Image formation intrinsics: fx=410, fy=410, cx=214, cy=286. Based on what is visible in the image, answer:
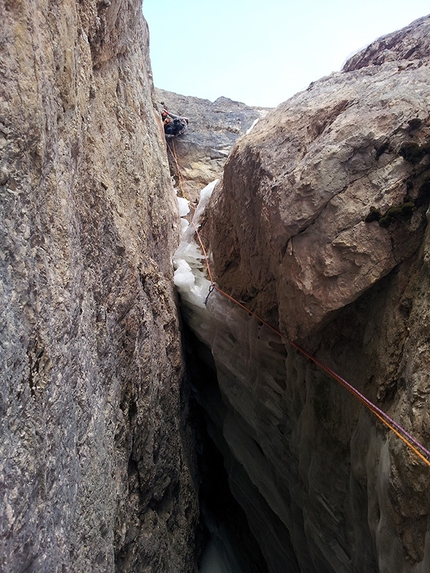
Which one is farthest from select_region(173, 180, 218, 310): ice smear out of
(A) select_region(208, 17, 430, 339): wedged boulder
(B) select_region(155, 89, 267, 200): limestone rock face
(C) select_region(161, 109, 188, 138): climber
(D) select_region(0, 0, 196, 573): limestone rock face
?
(C) select_region(161, 109, 188, 138): climber

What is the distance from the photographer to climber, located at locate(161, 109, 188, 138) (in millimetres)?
6766

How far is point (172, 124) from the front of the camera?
22.4ft

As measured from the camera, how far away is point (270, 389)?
10.3 ft

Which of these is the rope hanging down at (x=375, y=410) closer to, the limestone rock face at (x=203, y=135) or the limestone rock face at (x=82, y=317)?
the limestone rock face at (x=82, y=317)

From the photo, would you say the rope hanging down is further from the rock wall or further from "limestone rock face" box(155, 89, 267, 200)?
"limestone rock face" box(155, 89, 267, 200)

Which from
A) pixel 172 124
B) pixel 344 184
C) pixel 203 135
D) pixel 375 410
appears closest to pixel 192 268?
pixel 344 184

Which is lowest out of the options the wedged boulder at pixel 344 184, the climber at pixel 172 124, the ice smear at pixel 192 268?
the ice smear at pixel 192 268

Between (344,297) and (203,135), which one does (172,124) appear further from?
(344,297)

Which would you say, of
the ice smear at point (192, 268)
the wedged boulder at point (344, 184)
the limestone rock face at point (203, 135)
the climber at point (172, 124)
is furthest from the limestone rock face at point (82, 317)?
the climber at point (172, 124)

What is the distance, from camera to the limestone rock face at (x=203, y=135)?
6621 mm

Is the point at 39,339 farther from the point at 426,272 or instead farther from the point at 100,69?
the point at 100,69

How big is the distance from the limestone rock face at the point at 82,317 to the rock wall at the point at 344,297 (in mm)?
818

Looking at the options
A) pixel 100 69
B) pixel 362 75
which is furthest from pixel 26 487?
pixel 362 75

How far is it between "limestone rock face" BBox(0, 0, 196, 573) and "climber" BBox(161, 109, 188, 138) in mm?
3405
